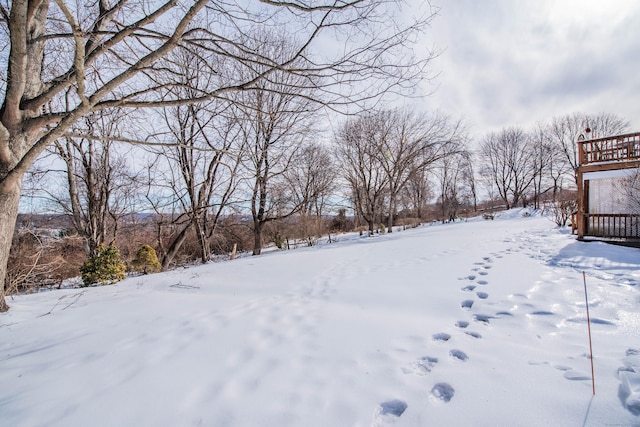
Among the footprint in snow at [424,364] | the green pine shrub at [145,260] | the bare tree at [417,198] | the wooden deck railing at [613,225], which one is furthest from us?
the bare tree at [417,198]

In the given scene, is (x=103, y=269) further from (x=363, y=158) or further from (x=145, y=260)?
(x=363, y=158)

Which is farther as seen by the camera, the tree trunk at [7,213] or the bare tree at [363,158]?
the bare tree at [363,158]

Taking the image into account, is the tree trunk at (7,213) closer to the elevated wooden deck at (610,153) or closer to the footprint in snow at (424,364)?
the footprint in snow at (424,364)

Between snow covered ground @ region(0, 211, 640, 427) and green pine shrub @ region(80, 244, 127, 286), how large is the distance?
2.04 metres

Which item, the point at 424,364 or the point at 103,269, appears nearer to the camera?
the point at 424,364

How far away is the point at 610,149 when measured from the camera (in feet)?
24.0

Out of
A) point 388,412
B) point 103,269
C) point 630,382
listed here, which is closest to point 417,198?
point 103,269

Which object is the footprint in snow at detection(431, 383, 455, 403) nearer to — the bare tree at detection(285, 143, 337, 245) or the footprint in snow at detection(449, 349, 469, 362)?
the footprint in snow at detection(449, 349, 469, 362)

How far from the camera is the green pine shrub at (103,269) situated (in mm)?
5211

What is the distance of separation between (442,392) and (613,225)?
31.7 feet

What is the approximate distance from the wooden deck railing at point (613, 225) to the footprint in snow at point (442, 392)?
932cm

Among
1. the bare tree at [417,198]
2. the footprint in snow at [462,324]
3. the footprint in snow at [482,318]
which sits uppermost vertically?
the bare tree at [417,198]

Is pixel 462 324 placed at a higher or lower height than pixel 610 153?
lower

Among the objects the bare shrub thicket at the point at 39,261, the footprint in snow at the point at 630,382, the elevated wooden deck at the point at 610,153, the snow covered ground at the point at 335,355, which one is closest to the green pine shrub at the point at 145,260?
the bare shrub thicket at the point at 39,261
